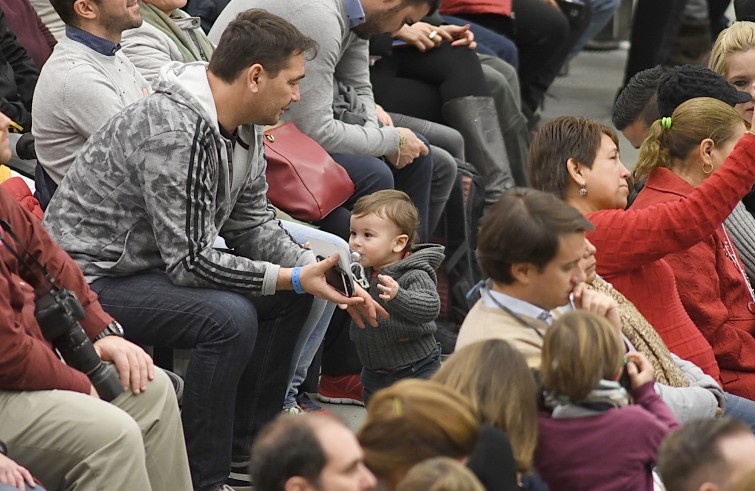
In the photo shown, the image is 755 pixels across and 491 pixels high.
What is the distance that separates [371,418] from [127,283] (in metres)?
1.28

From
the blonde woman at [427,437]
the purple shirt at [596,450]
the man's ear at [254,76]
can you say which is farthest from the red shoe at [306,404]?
the blonde woman at [427,437]

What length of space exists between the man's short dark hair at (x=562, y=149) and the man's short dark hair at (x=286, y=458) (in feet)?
4.67

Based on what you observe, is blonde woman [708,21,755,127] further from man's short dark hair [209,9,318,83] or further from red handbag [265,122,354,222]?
man's short dark hair [209,9,318,83]

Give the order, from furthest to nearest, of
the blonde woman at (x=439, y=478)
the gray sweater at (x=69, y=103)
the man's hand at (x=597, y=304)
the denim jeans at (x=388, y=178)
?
the denim jeans at (x=388, y=178), the gray sweater at (x=69, y=103), the man's hand at (x=597, y=304), the blonde woman at (x=439, y=478)

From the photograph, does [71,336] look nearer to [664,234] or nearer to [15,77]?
[664,234]

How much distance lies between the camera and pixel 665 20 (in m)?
7.39

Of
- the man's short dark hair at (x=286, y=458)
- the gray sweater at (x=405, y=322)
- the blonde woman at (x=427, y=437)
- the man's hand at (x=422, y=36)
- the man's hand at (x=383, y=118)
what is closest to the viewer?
the man's short dark hair at (x=286, y=458)

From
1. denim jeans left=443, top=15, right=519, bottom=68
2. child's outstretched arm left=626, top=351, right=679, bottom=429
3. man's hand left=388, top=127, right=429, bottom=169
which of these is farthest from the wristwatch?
denim jeans left=443, top=15, right=519, bottom=68

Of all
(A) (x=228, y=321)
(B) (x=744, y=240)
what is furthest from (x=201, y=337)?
(B) (x=744, y=240)

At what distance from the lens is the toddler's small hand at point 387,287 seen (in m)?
3.76

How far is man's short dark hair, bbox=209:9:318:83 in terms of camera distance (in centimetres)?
349

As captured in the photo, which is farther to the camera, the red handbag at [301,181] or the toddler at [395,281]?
the red handbag at [301,181]

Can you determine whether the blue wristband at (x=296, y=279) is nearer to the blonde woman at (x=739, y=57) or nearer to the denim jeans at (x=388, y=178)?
the denim jeans at (x=388, y=178)

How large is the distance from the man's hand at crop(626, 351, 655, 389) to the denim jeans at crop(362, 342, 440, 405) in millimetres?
1260
